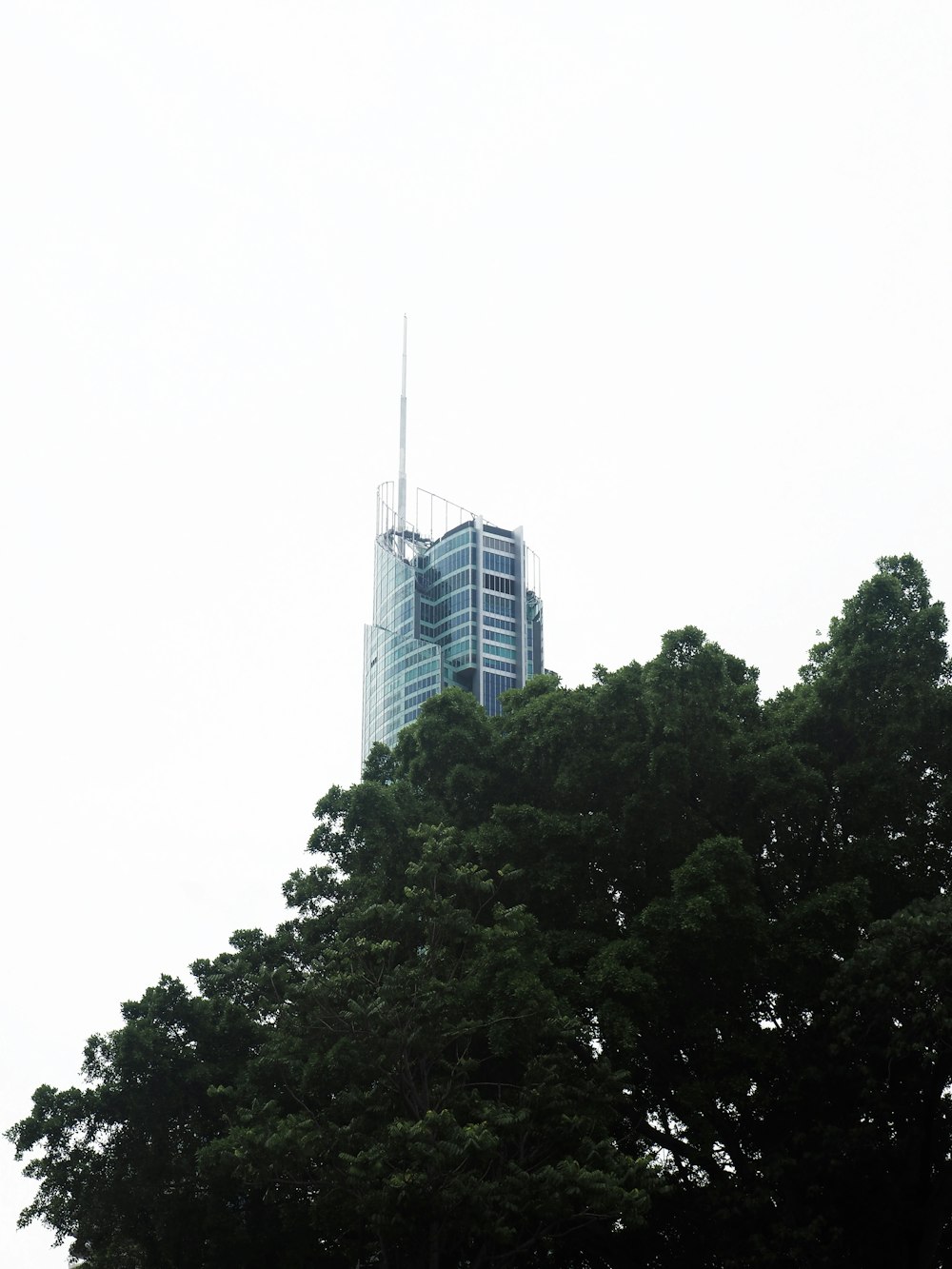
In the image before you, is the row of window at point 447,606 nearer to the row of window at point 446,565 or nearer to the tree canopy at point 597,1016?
the row of window at point 446,565

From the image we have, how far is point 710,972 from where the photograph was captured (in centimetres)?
2195

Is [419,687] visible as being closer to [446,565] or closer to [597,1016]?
[446,565]

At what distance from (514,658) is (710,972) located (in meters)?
94.0

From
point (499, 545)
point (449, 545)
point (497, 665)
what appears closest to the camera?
point (497, 665)

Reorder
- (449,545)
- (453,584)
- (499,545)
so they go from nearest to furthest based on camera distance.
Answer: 1. (453,584)
2. (499,545)
3. (449,545)

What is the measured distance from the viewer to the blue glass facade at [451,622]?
375 ft

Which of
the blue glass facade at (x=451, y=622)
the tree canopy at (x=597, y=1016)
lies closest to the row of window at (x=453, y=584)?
the blue glass facade at (x=451, y=622)

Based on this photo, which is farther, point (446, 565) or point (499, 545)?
point (446, 565)

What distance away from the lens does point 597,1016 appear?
21.4 metres

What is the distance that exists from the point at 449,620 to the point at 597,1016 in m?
95.4

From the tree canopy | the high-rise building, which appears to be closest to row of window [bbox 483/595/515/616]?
the high-rise building

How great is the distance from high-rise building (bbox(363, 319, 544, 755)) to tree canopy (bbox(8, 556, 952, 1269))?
3365 inches

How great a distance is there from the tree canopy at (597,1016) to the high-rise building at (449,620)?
280 feet

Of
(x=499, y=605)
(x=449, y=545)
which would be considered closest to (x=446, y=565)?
(x=449, y=545)
